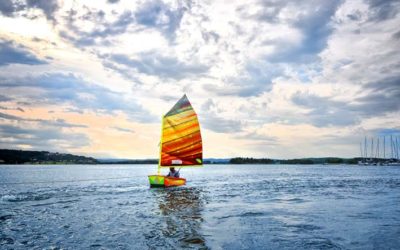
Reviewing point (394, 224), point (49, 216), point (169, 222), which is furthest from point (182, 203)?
point (394, 224)

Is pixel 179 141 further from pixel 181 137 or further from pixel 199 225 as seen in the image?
pixel 199 225

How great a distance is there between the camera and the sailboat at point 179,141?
1645 inches

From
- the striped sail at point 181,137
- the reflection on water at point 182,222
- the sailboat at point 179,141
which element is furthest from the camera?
the striped sail at point 181,137

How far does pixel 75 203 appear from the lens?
95.3ft

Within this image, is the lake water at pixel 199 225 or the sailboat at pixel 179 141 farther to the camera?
the sailboat at pixel 179 141

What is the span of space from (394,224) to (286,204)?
965cm

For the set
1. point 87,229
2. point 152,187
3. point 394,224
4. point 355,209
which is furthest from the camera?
point 152,187

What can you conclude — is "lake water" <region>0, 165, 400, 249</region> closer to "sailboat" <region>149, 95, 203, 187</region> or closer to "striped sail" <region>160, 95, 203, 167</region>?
"sailboat" <region>149, 95, 203, 187</region>

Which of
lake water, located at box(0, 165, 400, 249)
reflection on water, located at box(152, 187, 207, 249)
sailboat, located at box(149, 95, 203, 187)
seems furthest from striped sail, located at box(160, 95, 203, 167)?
lake water, located at box(0, 165, 400, 249)

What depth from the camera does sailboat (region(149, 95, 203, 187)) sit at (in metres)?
41.8

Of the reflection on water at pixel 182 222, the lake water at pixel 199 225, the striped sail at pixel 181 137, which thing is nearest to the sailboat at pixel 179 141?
the striped sail at pixel 181 137

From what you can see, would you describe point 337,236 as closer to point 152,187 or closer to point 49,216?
point 49,216

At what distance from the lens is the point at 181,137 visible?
4325 cm

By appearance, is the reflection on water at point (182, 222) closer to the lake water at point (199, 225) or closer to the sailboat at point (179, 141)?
the lake water at point (199, 225)
